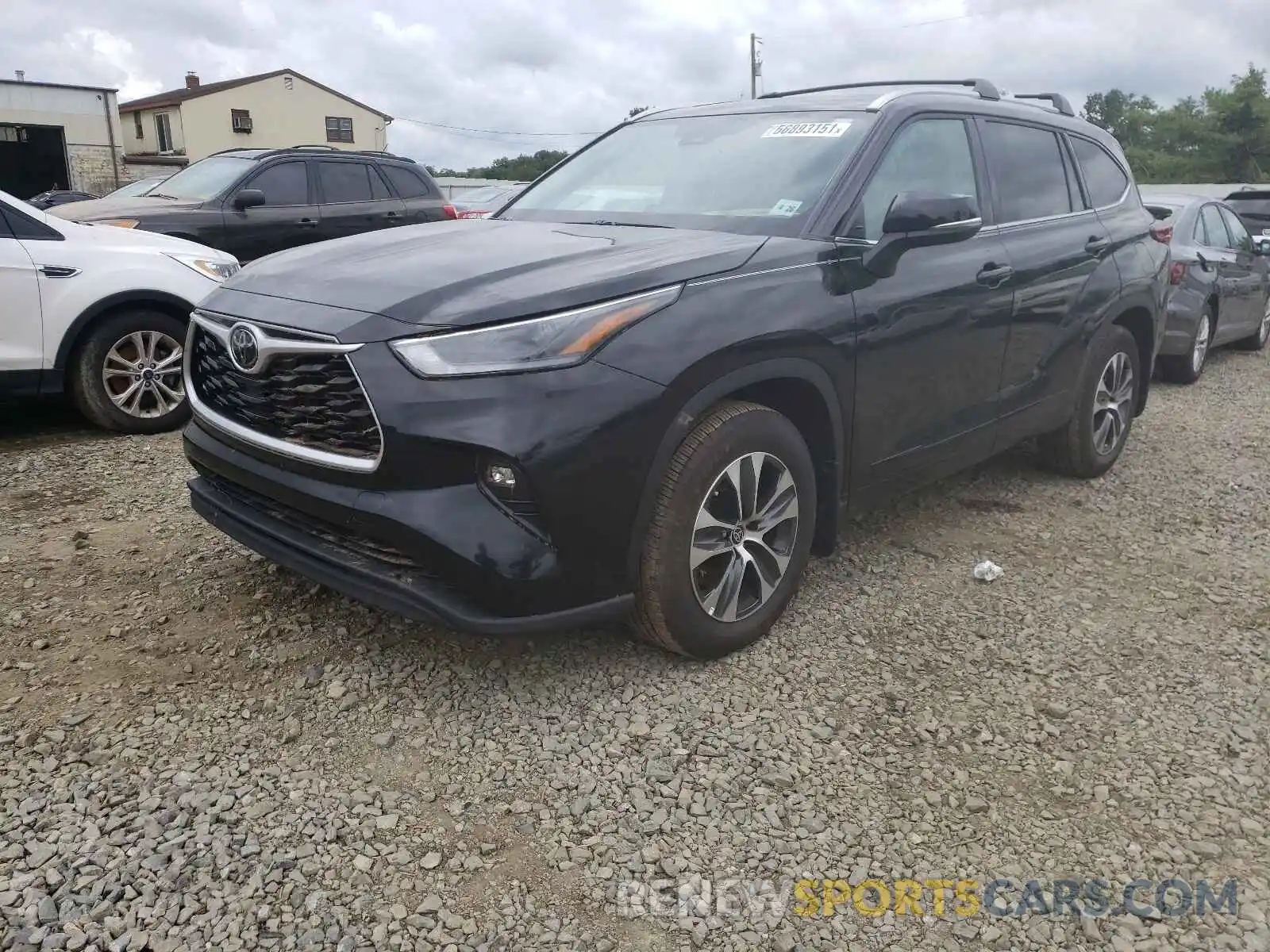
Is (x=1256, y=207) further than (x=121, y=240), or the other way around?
(x=1256, y=207)

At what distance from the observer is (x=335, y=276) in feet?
10.0

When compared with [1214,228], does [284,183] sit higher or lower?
higher

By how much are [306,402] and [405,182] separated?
8114 millimetres

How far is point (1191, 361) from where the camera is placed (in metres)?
8.40

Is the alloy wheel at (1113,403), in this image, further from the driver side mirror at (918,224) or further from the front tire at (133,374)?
the front tire at (133,374)

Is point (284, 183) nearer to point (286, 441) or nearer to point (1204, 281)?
point (286, 441)

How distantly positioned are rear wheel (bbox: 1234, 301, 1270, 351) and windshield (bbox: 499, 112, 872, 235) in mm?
8452

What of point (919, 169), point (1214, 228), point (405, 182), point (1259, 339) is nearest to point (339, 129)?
point (405, 182)

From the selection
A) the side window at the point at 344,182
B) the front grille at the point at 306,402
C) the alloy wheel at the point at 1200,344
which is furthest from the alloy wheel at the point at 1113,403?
the side window at the point at 344,182

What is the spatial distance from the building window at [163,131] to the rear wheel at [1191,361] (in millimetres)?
44135

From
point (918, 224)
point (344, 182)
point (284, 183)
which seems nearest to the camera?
point (918, 224)

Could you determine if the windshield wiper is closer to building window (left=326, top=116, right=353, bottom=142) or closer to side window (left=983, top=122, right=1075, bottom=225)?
side window (left=983, top=122, right=1075, bottom=225)

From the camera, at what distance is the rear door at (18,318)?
5293 millimetres

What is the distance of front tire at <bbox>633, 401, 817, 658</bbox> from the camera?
295 centimetres
